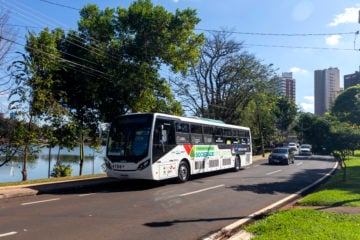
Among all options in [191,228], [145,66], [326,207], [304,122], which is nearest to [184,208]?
[191,228]

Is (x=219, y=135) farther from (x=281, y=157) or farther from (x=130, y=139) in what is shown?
(x=281, y=157)

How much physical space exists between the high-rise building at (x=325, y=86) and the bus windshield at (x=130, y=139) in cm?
8522

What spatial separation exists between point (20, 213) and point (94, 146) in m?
16.2

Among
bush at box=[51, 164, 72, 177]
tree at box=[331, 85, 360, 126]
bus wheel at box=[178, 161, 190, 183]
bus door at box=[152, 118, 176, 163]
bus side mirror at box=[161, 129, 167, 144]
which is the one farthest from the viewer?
tree at box=[331, 85, 360, 126]

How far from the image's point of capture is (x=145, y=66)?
23.0m

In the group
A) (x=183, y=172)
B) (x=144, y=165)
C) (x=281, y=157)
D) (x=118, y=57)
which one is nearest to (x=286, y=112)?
(x=281, y=157)

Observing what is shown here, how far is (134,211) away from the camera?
32.2ft

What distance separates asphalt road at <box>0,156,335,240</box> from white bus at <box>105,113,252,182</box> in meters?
0.87

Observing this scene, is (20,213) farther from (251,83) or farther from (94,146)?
(251,83)

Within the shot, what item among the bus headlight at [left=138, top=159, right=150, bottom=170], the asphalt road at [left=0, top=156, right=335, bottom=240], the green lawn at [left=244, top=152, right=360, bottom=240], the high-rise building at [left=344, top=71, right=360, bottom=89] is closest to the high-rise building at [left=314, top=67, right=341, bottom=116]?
the high-rise building at [left=344, top=71, right=360, bottom=89]

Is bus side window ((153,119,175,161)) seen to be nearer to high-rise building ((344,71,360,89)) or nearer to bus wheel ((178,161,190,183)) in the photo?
bus wheel ((178,161,190,183))

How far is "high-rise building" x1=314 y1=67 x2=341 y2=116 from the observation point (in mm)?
95375

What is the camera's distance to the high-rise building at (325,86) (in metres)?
95.4

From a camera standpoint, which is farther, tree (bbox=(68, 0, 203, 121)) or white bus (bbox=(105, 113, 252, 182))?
tree (bbox=(68, 0, 203, 121))
